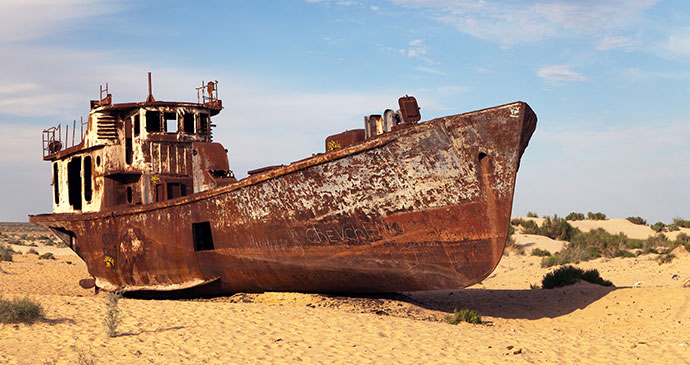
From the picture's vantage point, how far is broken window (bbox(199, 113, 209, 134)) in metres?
13.1

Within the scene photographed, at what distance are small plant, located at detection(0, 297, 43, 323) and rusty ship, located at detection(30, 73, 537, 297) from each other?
3023 millimetres

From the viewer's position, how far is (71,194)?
14.7 meters

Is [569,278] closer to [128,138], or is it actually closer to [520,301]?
[520,301]

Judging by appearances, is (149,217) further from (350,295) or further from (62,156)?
(62,156)

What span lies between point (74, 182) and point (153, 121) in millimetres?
3676

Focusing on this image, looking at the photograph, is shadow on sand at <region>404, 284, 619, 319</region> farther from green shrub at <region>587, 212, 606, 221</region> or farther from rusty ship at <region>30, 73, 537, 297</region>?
green shrub at <region>587, 212, 606, 221</region>

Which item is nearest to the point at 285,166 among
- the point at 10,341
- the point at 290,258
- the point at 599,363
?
the point at 290,258

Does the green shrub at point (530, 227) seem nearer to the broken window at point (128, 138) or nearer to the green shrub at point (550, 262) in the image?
the green shrub at point (550, 262)

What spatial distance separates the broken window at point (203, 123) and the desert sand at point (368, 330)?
415cm

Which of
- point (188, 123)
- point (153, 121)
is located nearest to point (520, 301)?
point (188, 123)

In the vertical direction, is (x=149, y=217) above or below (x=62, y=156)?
below

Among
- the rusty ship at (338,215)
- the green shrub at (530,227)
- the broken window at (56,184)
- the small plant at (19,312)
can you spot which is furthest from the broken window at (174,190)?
the green shrub at (530,227)

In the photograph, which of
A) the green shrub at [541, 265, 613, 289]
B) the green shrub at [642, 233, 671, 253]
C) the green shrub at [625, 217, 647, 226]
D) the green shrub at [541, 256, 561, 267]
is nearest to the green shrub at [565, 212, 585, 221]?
the green shrub at [625, 217, 647, 226]

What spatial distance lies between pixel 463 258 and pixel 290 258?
2.67m
